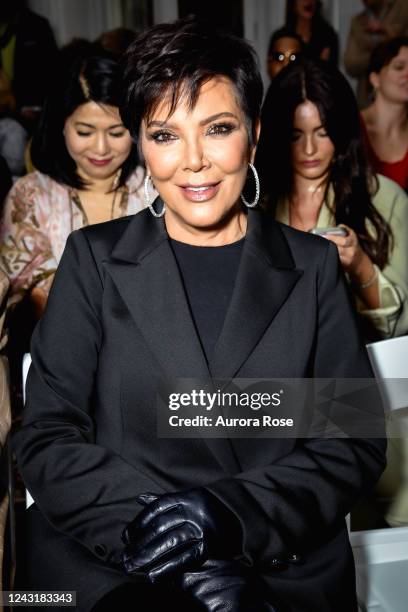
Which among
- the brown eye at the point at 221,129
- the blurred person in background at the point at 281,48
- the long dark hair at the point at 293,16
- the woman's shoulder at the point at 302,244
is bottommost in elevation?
the woman's shoulder at the point at 302,244

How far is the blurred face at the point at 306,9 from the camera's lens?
5230mm

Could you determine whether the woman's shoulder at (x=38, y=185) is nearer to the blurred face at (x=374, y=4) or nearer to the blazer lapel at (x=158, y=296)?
the blazer lapel at (x=158, y=296)

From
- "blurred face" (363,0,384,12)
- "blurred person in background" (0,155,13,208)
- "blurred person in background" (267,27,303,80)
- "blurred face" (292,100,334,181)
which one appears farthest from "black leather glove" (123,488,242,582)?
"blurred face" (363,0,384,12)

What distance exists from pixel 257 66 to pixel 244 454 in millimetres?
701

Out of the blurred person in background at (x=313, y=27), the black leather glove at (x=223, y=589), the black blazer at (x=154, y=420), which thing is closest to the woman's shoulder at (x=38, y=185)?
the black blazer at (x=154, y=420)

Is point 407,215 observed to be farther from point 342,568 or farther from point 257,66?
point 342,568

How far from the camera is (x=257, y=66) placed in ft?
4.75

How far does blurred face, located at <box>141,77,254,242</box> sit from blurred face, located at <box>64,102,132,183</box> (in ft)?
4.11

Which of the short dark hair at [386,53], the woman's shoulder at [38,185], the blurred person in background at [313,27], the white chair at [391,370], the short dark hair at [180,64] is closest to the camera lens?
the short dark hair at [180,64]

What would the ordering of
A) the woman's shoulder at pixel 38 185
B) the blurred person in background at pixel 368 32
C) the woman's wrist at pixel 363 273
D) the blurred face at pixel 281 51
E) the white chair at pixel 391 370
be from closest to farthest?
the white chair at pixel 391 370 < the woman's wrist at pixel 363 273 < the woman's shoulder at pixel 38 185 < the blurred face at pixel 281 51 < the blurred person in background at pixel 368 32

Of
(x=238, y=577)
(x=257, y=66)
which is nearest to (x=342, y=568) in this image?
(x=238, y=577)

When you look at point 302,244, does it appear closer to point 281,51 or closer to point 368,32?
point 281,51

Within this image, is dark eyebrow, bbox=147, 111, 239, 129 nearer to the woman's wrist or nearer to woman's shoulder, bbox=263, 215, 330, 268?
woman's shoulder, bbox=263, 215, 330, 268

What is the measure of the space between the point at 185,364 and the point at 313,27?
4.34 meters
